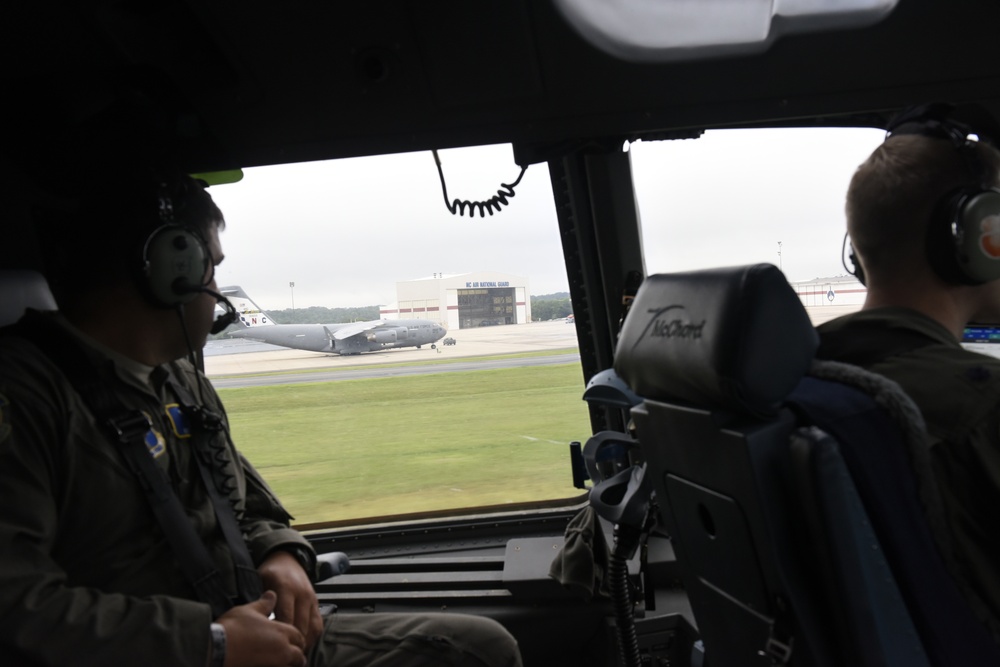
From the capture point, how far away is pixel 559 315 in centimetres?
241

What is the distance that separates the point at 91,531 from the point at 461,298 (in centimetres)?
161

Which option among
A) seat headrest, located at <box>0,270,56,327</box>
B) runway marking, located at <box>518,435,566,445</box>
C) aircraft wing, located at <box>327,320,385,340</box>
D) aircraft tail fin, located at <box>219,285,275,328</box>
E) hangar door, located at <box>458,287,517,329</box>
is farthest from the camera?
aircraft wing, located at <box>327,320,385,340</box>

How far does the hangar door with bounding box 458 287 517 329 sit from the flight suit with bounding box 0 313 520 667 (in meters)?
1.23

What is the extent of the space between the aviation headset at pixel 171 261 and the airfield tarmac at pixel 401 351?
3.12 feet

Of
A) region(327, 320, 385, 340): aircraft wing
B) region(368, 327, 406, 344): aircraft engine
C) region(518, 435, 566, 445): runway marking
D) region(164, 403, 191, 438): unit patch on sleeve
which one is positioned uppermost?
region(327, 320, 385, 340): aircraft wing

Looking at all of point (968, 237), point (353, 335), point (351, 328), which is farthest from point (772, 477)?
point (353, 335)

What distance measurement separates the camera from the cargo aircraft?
0.80 metres

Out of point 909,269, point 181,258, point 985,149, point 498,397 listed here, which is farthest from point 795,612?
point 498,397

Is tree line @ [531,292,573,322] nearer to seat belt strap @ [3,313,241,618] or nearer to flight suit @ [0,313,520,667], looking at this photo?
flight suit @ [0,313,520,667]

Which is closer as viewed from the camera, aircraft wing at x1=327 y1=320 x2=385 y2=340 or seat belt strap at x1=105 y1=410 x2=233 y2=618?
seat belt strap at x1=105 y1=410 x2=233 y2=618

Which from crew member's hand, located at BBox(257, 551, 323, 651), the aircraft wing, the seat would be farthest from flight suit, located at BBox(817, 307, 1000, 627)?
the aircraft wing

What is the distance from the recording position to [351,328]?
2939 mm

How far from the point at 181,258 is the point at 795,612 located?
1.13m

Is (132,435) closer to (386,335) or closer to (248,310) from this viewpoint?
(248,310)
